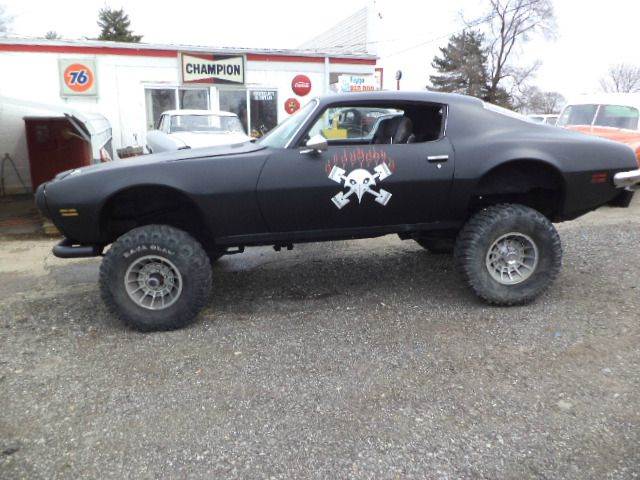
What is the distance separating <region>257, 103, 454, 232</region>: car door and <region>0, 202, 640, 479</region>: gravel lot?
0.77m

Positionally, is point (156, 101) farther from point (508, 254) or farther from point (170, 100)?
point (508, 254)

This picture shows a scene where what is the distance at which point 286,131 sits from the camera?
412 centimetres

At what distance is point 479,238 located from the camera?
4027 mm

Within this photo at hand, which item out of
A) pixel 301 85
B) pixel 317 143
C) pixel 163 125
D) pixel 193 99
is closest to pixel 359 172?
pixel 317 143

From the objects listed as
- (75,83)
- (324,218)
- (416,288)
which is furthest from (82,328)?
(75,83)

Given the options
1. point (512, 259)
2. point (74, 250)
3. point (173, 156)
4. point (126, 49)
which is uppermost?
point (126, 49)

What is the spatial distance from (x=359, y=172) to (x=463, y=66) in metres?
43.8

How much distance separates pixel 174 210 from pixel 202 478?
2.37 m

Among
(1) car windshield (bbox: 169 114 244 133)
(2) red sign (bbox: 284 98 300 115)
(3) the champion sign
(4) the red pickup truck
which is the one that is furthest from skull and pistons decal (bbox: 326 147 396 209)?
(2) red sign (bbox: 284 98 300 115)

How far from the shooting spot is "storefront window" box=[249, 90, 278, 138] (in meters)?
13.9

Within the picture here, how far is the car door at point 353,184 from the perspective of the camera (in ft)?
12.6

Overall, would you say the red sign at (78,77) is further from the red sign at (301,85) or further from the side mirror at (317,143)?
the side mirror at (317,143)

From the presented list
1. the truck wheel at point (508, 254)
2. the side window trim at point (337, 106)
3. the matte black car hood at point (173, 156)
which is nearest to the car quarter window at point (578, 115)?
the truck wheel at point (508, 254)

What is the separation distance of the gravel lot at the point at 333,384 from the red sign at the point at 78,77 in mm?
8664
